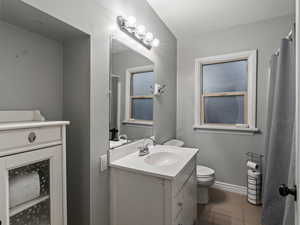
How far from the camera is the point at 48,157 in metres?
0.85

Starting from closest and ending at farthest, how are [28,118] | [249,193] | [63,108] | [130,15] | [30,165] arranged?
1. [30,165]
2. [28,118]
3. [63,108]
4. [130,15]
5. [249,193]

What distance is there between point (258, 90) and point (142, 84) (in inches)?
67.1

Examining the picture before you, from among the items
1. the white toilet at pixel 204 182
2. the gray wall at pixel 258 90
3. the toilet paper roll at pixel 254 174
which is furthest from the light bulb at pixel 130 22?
the toilet paper roll at pixel 254 174

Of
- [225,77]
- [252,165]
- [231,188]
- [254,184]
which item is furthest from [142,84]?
[231,188]

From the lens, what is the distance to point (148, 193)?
1166 mm

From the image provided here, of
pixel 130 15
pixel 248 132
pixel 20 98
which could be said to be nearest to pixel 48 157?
pixel 20 98

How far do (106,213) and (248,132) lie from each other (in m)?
2.15

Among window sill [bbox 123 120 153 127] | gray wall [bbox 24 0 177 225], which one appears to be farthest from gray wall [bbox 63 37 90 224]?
window sill [bbox 123 120 153 127]

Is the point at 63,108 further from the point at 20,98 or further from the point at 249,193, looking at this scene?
the point at 249,193

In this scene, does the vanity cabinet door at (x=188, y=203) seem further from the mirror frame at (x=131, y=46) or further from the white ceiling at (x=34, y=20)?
the white ceiling at (x=34, y=20)

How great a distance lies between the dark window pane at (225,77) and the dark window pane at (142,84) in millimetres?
1175

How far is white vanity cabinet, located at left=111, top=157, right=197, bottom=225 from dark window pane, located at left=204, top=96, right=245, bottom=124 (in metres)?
1.51

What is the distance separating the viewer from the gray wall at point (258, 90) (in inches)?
87.4

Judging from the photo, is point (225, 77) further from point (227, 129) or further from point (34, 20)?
point (34, 20)
